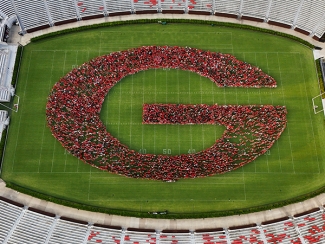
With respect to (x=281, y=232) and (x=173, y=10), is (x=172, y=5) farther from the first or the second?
(x=281, y=232)

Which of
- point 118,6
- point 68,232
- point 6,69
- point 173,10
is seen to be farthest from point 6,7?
point 68,232

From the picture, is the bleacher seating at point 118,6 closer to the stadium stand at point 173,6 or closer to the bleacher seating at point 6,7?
the stadium stand at point 173,6

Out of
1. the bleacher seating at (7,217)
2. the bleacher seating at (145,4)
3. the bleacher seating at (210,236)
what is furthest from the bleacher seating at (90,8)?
the bleacher seating at (210,236)

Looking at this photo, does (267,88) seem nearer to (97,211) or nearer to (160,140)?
(160,140)

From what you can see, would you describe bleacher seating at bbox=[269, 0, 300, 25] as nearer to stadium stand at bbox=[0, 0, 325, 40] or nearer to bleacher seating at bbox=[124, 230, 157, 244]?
stadium stand at bbox=[0, 0, 325, 40]

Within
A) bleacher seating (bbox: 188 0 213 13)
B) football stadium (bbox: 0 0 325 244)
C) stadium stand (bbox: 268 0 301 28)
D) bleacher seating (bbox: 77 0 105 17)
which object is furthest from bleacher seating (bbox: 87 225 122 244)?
stadium stand (bbox: 268 0 301 28)
